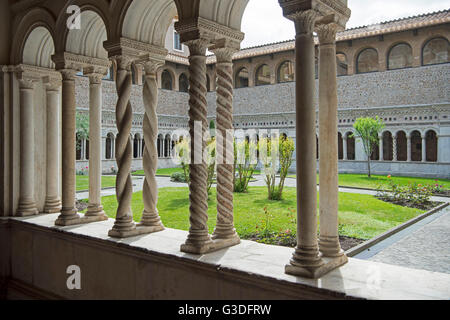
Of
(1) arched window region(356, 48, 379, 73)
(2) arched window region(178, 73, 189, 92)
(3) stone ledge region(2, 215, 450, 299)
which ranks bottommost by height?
(3) stone ledge region(2, 215, 450, 299)

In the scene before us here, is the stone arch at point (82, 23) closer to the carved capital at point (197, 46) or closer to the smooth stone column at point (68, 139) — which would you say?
the smooth stone column at point (68, 139)

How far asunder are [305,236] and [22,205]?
4.48 m

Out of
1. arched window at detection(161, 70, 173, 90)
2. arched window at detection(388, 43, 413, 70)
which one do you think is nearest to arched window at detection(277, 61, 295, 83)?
arched window at detection(388, 43, 413, 70)

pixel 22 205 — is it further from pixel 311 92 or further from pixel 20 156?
pixel 311 92

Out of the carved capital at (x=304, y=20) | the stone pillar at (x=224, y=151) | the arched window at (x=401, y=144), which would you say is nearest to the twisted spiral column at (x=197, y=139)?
the stone pillar at (x=224, y=151)

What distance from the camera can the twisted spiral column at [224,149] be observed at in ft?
13.3

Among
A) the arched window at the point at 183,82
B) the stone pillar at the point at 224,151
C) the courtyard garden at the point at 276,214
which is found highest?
the arched window at the point at 183,82

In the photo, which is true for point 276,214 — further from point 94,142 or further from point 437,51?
point 437,51

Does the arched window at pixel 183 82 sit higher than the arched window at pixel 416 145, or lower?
higher

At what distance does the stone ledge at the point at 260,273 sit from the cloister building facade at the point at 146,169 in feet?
0.04

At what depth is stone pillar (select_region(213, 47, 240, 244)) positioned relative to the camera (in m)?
4.05

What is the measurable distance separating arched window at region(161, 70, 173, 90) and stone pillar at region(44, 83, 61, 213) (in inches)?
846

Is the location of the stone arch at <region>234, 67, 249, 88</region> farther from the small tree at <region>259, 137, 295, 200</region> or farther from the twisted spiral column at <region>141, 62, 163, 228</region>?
the twisted spiral column at <region>141, 62, 163, 228</region>

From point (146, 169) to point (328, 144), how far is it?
85.3 inches
